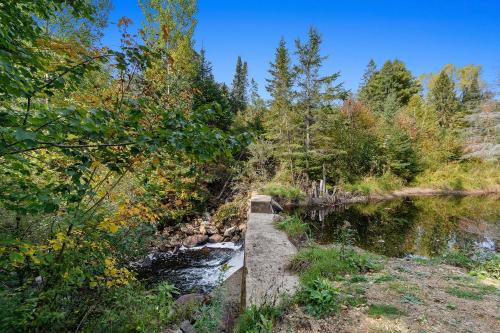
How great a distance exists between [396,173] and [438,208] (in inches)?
245

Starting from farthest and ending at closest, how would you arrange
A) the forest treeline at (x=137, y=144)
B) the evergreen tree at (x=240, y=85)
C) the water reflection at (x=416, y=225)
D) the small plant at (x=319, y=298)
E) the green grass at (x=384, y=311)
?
1. the evergreen tree at (x=240, y=85)
2. the water reflection at (x=416, y=225)
3. the small plant at (x=319, y=298)
4. the green grass at (x=384, y=311)
5. the forest treeline at (x=137, y=144)

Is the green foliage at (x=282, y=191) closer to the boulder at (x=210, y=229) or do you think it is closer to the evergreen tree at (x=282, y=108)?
the evergreen tree at (x=282, y=108)

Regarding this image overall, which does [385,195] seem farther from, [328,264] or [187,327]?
[187,327]

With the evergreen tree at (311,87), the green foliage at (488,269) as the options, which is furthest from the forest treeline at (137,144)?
the green foliage at (488,269)

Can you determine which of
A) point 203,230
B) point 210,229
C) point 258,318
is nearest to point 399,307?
point 258,318

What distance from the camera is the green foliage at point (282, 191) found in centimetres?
1298

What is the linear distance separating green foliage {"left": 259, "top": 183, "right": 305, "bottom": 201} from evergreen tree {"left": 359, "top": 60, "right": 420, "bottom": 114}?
21.5 m

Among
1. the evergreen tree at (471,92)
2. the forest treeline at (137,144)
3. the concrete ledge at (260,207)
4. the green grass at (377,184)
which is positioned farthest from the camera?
the evergreen tree at (471,92)

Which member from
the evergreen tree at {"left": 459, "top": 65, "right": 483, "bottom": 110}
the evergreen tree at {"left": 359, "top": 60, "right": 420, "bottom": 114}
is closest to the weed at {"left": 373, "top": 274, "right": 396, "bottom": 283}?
the evergreen tree at {"left": 359, "top": 60, "right": 420, "bottom": 114}

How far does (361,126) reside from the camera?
19953 mm

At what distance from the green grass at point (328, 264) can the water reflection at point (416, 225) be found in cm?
320

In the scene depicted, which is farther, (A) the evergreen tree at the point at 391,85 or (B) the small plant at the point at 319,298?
(A) the evergreen tree at the point at 391,85

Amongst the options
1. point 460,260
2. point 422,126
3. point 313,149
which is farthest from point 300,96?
point 422,126

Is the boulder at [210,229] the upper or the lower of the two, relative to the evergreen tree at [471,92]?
lower
